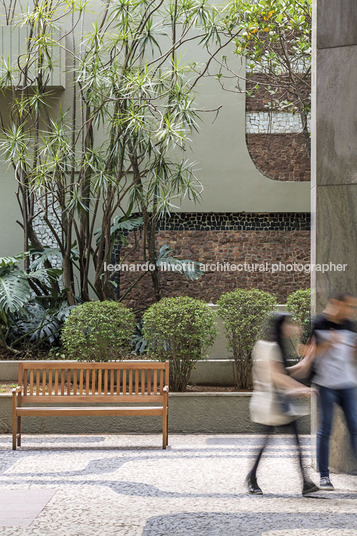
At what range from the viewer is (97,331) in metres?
9.24

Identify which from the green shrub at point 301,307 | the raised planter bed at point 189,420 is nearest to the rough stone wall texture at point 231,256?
the green shrub at point 301,307

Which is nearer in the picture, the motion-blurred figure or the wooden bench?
the motion-blurred figure

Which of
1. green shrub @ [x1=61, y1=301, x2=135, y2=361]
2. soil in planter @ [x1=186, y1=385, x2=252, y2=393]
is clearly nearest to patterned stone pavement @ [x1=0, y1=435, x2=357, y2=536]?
soil in planter @ [x1=186, y1=385, x2=252, y2=393]

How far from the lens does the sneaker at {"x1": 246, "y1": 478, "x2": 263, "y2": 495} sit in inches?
211

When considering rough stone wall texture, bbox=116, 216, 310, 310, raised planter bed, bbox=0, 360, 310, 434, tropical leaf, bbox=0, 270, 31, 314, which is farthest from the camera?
rough stone wall texture, bbox=116, 216, 310, 310

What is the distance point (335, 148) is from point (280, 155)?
7.76 m

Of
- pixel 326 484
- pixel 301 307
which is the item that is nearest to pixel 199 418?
pixel 301 307

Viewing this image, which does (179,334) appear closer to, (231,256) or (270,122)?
(231,256)

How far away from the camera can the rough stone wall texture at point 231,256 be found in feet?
44.4

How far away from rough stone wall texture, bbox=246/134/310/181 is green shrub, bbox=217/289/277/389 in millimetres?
4958

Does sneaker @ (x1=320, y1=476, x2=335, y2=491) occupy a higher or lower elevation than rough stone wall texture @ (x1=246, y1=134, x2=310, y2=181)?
lower

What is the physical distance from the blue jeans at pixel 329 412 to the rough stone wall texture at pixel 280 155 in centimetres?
896

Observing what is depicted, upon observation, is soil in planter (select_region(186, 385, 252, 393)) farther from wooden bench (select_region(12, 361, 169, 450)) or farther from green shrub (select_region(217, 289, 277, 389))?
wooden bench (select_region(12, 361, 169, 450))

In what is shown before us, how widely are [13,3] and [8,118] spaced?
2332 mm
